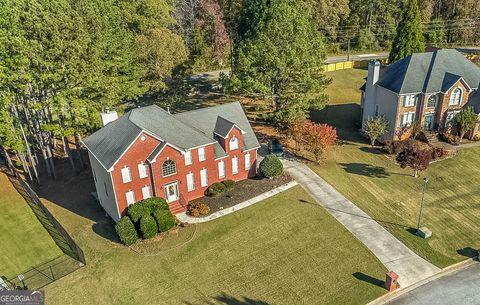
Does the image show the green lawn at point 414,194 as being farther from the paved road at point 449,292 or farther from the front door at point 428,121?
the front door at point 428,121

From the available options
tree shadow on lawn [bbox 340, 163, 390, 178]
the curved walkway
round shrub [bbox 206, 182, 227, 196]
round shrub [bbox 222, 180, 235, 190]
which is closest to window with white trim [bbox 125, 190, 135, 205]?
the curved walkway

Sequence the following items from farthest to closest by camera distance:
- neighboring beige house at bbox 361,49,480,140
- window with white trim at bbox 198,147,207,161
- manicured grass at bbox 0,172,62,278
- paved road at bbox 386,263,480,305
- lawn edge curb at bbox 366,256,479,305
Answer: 1. neighboring beige house at bbox 361,49,480,140
2. window with white trim at bbox 198,147,207,161
3. manicured grass at bbox 0,172,62,278
4. lawn edge curb at bbox 366,256,479,305
5. paved road at bbox 386,263,480,305

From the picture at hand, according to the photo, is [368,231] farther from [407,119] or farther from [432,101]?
[432,101]

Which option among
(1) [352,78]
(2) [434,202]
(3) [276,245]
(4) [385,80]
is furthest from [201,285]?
(1) [352,78]

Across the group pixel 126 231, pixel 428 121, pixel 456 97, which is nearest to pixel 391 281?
pixel 126 231

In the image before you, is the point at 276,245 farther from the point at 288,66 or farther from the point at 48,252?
the point at 288,66

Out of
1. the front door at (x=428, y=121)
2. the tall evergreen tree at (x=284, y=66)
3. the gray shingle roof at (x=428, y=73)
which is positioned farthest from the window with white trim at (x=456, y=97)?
the tall evergreen tree at (x=284, y=66)

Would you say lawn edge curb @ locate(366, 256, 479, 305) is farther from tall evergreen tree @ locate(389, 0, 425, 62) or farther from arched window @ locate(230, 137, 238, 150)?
tall evergreen tree @ locate(389, 0, 425, 62)
